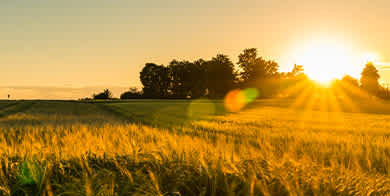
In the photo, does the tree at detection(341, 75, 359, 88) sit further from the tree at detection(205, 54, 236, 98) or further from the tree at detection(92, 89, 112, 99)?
the tree at detection(92, 89, 112, 99)

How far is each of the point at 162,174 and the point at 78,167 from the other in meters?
1.17

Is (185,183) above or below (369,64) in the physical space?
below

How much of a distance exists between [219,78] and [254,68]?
1235 centimetres

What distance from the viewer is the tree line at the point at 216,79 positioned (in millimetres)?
90062

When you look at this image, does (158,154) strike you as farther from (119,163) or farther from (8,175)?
(8,175)

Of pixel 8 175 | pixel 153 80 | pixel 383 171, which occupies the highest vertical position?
pixel 153 80

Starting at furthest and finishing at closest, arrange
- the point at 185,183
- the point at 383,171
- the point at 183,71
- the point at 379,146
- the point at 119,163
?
the point at 183,71, the point at 379,146, the point at 383,171, the point at 119,163, the point at 185,183

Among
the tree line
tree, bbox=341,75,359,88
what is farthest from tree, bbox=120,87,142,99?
tree, bbox=341,75,359,88

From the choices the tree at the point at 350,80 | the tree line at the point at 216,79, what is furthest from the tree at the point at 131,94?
the tree at the point at 350,80

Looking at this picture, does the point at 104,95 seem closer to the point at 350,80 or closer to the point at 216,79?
the point at 216,79

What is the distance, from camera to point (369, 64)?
104 meters

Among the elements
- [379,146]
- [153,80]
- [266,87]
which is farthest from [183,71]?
[379,146]

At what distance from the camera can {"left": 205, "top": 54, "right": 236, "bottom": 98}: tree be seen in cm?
9006

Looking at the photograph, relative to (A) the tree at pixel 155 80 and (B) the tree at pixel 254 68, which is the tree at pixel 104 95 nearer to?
(A) the tree at pixel 155 80
